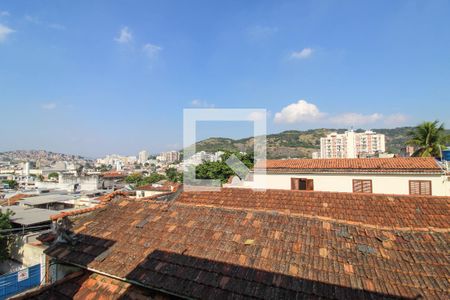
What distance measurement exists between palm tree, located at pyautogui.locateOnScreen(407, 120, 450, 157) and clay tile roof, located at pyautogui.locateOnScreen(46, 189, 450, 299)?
96.1 ft

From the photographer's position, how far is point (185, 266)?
14.7 ft

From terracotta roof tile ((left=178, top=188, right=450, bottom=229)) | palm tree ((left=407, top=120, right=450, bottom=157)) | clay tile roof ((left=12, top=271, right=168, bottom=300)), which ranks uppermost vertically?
palm tree ((left=407, top=120, right=450, bottom=157))

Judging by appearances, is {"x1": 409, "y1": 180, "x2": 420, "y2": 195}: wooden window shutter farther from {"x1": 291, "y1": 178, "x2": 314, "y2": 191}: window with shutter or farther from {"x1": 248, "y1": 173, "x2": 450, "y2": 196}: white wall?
{"x1": 291, "y1": 178, "x2": 314, "y2": 191}: window with shutter

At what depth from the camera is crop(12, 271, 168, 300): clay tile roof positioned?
14.4 feet

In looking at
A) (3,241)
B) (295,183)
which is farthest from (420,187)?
(3,241)

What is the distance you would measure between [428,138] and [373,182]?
19949 millimetres

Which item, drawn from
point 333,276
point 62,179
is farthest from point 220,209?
point 62,179

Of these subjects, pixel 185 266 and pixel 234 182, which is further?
pixel 234 182

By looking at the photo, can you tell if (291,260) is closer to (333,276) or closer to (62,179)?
(333,276)

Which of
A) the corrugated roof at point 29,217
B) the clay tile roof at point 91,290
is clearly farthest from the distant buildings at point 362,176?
the corrugated roof at point 29,217

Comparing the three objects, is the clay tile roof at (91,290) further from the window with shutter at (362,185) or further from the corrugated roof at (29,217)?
the corrugated roof at (29,217)

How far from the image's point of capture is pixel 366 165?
15.5m

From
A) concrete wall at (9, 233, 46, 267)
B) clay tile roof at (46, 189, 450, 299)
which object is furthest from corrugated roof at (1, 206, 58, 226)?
clay tile roof at (46, 189, 450, 299)

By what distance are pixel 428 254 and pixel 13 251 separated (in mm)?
21746
